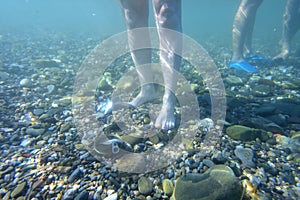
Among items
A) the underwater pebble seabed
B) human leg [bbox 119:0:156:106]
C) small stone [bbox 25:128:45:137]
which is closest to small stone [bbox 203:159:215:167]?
the underwater pebble seabed

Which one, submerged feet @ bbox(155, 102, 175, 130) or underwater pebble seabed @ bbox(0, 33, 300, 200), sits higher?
submerged feet @ bbox(155, 102, 175, 130)

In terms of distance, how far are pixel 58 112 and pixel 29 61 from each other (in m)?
4.82

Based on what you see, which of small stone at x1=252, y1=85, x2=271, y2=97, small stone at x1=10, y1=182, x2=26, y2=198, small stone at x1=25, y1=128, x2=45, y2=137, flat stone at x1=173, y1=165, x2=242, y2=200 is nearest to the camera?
flat stone at x1=173, y1=165, x2=242, y2=200

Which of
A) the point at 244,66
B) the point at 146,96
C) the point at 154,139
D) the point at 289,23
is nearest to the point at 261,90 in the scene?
the point at 244,66

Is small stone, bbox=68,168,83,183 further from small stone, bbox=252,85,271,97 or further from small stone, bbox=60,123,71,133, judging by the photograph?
small stone, bbox=252,85,271,97

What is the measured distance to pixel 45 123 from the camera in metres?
3.46

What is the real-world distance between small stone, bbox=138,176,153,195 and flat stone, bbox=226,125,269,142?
1.29 metres

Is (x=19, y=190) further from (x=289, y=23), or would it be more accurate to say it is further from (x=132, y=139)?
(x=289, y=23)

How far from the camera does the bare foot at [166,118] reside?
10.1 ft

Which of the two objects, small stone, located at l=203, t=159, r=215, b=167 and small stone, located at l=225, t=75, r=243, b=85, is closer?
small stone, located at l=203, t=159, r=215, b=167

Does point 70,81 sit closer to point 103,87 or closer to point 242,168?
point 103,87

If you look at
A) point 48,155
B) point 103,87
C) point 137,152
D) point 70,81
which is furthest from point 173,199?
point 70,81

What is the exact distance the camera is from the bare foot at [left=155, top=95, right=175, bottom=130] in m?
3.08

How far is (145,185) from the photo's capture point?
2139mm
